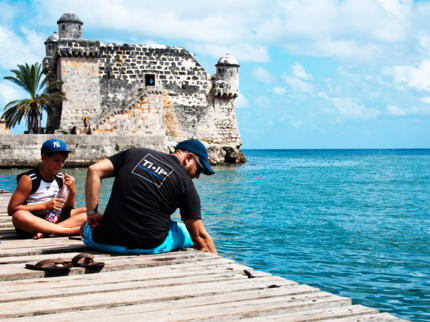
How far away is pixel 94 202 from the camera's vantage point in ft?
13.4

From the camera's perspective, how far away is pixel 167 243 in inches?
172

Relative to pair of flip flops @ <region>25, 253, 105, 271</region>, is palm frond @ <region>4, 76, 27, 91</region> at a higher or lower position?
higher

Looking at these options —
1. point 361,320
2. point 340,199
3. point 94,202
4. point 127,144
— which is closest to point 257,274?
point 361,320

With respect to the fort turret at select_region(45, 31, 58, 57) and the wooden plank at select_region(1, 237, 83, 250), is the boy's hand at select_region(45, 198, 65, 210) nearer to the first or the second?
the wooden plank at select_region(1, 237, 83, 250)

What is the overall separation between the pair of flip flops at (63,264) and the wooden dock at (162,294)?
52mm

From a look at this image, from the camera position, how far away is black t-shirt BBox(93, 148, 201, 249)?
155 inches

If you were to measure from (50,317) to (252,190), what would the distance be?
1711 centimetres

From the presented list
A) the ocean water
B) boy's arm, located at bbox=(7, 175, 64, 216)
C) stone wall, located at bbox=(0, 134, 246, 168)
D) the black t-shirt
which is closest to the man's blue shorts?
the black t-shirt

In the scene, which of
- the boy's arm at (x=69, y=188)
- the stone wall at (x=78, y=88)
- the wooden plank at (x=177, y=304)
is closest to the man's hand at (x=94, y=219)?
Result: the boy's arm at (x=69, y=188)

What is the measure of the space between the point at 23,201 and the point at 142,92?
25.4 metres

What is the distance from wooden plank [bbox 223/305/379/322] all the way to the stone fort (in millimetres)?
24952

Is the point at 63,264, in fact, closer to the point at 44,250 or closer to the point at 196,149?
the point at 44,250

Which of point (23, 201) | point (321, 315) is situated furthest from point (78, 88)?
point (321, 315)

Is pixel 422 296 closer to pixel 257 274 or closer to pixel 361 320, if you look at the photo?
pixel 257 274
